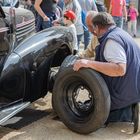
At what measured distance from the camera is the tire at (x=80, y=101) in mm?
4180

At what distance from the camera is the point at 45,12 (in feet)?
22.7

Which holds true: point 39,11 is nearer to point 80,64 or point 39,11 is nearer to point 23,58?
point 23,58

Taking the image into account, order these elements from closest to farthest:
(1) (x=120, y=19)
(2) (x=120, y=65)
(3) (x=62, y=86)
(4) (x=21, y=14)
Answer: (2) (x=120, y=65) < (3) (x=62, y=86) < (4) (x=21, y=14) < (1) (x=120, y=19)

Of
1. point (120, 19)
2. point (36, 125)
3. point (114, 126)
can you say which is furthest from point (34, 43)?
point (120, 19)

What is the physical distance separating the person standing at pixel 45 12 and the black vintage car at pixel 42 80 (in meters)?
Result: 1.76

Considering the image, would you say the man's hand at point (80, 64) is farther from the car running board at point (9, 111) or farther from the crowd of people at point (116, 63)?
the car running board at point (9, 111)

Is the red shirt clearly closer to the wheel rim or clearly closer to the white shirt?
the wheel rim

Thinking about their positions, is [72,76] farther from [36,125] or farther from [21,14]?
[21,14]

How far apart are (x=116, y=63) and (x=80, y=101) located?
0.81 m

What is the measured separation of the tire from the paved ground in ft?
0.44

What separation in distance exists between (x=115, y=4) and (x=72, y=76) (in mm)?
6350

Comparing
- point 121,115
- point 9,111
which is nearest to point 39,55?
point 9,111

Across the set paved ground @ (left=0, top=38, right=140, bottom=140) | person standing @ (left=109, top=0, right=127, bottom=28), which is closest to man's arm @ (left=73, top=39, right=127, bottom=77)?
paved ground @ (left=0, top=38, right=140, bottom=140)

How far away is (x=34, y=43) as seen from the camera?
4676 millimetres
